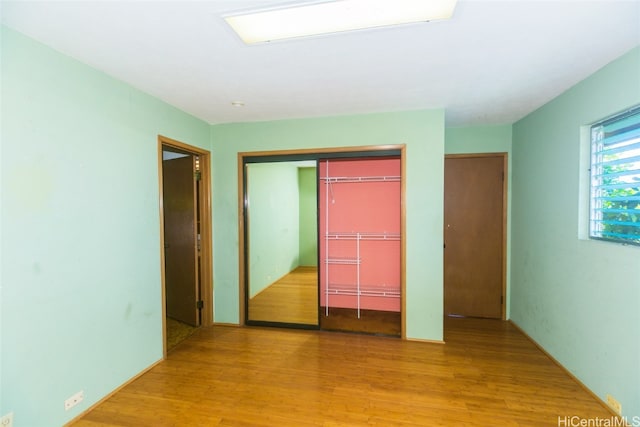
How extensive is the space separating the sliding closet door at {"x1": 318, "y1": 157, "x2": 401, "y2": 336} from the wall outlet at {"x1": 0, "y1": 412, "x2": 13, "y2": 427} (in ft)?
8.00

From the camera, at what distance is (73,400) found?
1844 mm

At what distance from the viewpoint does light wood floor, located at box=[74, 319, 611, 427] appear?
186 cm

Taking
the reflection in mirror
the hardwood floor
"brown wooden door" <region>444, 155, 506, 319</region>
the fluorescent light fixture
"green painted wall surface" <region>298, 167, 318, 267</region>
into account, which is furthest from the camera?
"green painted wall surface" <region>298, 167, 318, 267</region>

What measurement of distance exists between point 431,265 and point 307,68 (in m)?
2.18

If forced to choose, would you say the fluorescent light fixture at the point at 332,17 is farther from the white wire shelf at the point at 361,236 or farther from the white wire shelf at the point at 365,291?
the white wire shelf at the point at 365,291

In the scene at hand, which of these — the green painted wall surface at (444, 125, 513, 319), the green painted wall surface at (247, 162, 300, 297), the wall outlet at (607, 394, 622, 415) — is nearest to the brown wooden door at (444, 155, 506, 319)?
the green painted wall surface at (444, 125, 513, 319)

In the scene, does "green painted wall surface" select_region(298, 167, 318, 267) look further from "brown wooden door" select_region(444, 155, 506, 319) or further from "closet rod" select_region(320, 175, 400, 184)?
"brown wooden door" select_region(444, 155, 506, 319)

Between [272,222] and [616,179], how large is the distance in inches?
162

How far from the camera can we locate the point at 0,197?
4.81ft

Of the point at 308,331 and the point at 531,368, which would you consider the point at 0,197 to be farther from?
the point at 531,368

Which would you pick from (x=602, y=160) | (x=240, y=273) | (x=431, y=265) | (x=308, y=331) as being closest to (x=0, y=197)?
(x=240, y=273)

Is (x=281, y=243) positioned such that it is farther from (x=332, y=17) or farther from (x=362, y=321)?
(x=332, y=17)

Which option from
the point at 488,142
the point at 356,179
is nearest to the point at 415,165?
the point at 356,179

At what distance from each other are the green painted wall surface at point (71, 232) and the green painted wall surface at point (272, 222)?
4.86ft
